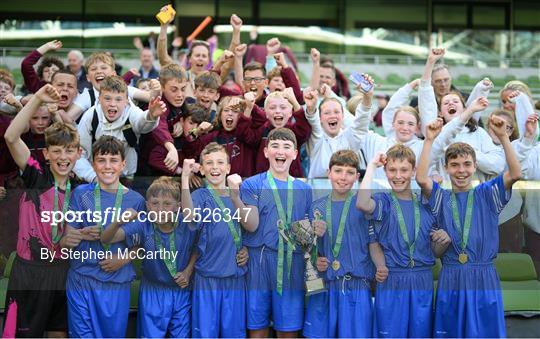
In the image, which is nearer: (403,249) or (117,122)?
(403,249)

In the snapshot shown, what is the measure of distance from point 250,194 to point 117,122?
127 centimetres

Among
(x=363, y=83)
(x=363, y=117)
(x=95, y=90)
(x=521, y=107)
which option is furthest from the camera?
(x=95, y=90)

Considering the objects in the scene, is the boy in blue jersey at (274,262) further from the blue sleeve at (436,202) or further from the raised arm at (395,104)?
the raised arm at (395,104)

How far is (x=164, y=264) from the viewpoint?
19.1 ft

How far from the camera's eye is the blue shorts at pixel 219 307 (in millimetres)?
5777

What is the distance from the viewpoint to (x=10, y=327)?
583cm

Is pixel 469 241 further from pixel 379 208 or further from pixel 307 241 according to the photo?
pixel 307 241

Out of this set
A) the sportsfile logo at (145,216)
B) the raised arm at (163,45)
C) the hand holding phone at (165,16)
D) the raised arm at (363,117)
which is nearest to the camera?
the sportsfile logo at (145,216)

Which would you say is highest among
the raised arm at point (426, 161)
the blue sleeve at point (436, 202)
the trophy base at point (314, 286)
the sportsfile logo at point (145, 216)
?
the raised arm at point (426, 161)

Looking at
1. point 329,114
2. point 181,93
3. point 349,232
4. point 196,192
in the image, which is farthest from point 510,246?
point 181,93

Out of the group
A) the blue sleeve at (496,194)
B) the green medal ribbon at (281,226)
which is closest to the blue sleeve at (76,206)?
the green medal ribbon at (281,226)

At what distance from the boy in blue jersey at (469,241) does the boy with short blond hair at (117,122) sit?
6.81 ft

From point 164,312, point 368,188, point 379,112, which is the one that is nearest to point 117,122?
point 164,312

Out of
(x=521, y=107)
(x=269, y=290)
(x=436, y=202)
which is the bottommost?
(x=269, y=290)
